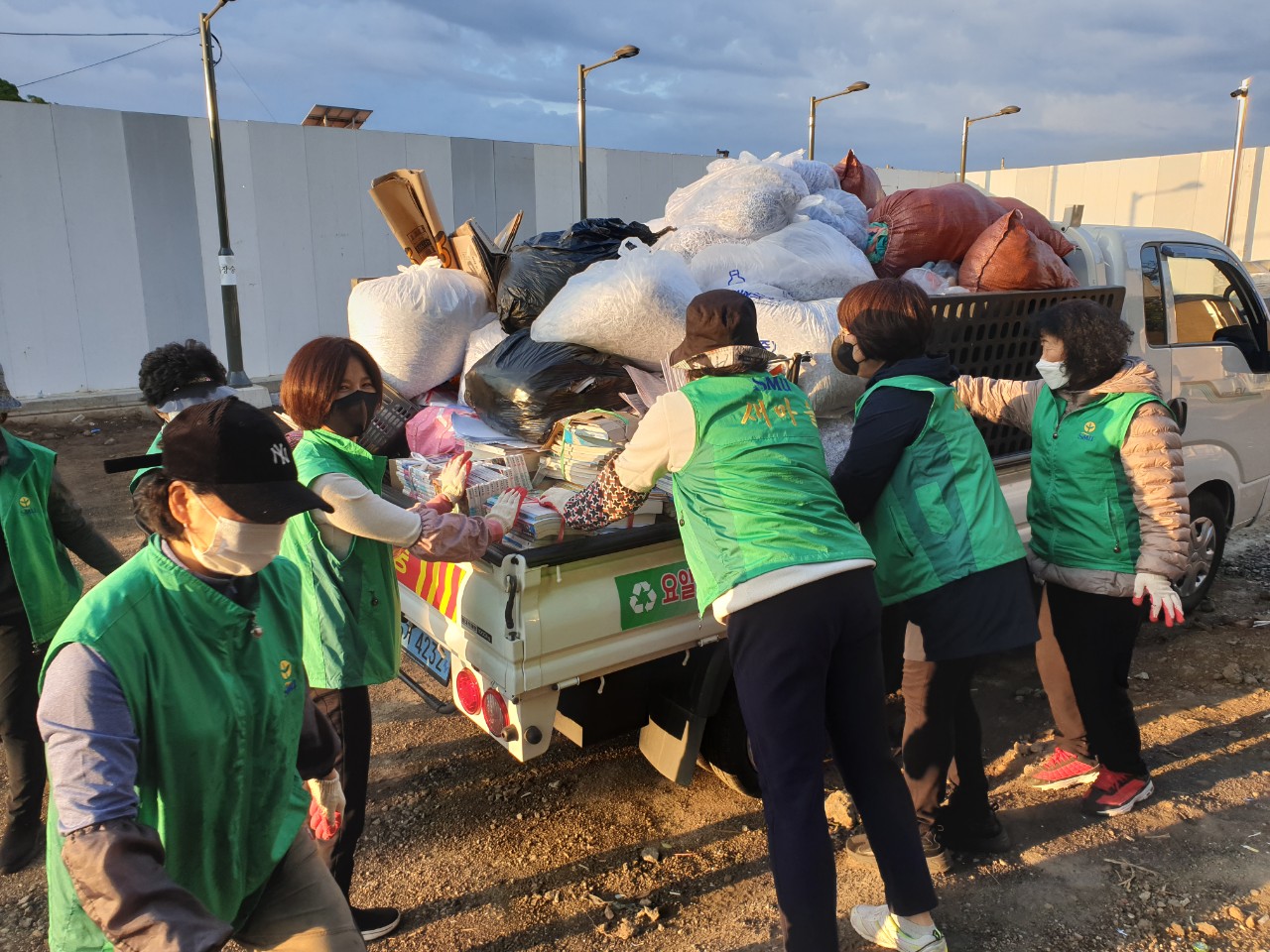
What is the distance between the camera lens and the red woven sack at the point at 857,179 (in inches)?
199

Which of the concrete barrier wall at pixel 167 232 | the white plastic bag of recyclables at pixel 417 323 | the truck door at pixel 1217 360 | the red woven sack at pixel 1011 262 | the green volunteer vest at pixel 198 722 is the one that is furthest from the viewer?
the concrete barrier wall at pixel 167 232

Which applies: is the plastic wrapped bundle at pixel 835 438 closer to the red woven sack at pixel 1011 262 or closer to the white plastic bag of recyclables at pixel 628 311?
the white plastic bag of recyclables at pixel 628 311

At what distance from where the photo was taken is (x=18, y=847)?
109 inches

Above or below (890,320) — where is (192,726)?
below

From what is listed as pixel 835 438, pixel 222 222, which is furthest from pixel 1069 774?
pixel 222 222

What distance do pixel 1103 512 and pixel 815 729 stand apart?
1.33 metres

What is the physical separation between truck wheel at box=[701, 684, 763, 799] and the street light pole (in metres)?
9.64

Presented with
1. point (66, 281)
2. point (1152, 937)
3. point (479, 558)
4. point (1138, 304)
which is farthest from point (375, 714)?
point (66, 281)

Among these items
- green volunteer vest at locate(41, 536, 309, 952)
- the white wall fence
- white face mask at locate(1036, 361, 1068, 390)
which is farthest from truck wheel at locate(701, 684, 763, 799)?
the white wall fence

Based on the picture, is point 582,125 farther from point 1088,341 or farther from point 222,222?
point 1088,341

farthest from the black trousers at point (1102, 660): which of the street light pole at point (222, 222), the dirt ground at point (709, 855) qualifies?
the street light pole at point (222, 222)

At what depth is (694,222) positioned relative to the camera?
4.04 m

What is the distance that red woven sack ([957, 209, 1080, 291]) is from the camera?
370 centimetres

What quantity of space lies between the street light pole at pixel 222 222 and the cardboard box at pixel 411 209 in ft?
23.6
